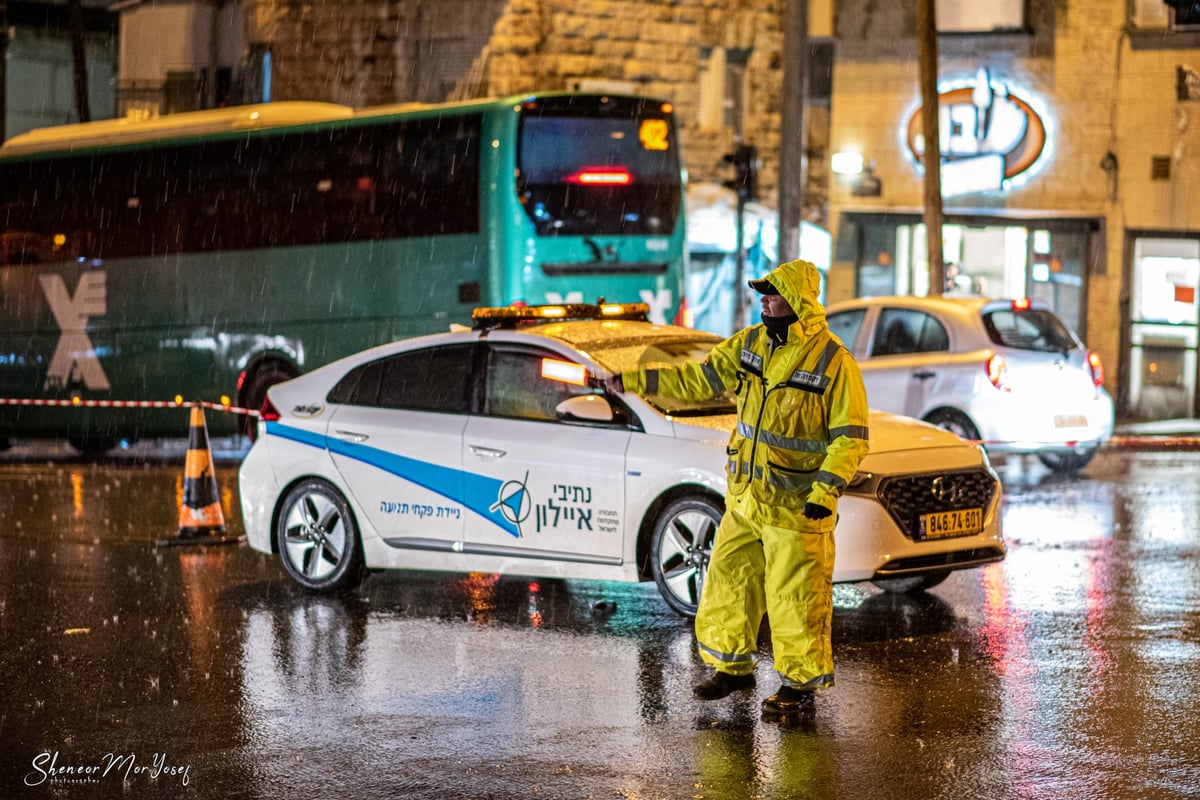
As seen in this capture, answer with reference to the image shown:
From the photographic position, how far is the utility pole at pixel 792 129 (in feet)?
68.4

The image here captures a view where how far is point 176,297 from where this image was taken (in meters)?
19.4

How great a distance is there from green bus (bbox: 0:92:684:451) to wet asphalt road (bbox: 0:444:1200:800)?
6599 millimetres

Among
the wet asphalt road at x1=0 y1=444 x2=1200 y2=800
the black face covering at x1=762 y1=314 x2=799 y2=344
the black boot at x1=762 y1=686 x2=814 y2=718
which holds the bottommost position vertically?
the wet asphalt road at x1=0 y1=444 x2=1200 y2=800

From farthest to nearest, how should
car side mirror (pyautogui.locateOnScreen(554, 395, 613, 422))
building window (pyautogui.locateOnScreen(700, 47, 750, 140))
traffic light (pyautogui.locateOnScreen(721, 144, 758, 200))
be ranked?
1. building window (pyautogui.locateOnScreen(700, 47, 750, 140))
2. traffic light (pyautogui.locateOnScreen(721, 144, 758, 200))
3. car side mirror (pyautogui.locateOnScreen(554, 395, 613, 422))

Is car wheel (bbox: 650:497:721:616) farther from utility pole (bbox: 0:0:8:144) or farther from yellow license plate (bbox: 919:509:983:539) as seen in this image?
utility pole (bbox: 0:0:8:144)

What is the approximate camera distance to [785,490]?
695 centimetres

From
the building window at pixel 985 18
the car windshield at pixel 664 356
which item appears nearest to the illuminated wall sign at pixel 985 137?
the building window at pixel 985 18

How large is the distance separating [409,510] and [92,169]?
481 inches

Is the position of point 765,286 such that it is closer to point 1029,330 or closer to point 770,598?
point 770,598

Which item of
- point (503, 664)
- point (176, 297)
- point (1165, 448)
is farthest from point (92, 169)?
point (503, 664)

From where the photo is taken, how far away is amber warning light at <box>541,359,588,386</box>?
29.4 feet

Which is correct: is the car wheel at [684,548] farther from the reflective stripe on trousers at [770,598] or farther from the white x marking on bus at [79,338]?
the white x marking on bus at [79,338]

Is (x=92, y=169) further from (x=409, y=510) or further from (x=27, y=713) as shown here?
(x=27, y=713)

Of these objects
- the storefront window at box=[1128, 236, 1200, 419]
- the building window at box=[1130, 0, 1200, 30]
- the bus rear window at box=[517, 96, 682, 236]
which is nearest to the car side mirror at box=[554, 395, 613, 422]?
the bus rear window at box=[517, 96, 682, 236]
